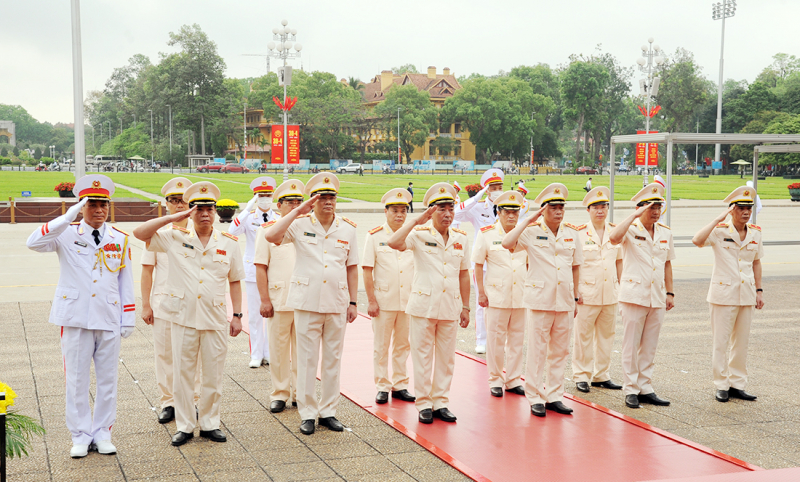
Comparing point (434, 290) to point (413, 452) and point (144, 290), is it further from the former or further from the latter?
point (144, 290)

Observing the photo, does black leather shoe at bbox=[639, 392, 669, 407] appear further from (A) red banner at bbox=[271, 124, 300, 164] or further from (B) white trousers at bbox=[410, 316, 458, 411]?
(A) red banner at bbox=[271, 124, 300, 164]

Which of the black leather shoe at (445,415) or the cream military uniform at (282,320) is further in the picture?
the cream military uniform at (282,320)

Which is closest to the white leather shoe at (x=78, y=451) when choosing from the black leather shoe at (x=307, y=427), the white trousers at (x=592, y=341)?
the black leather shoe at (x=307, y=427)

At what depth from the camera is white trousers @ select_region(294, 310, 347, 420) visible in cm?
545

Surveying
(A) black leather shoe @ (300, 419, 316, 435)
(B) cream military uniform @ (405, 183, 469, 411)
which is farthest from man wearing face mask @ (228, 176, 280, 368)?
(B) cream military uniform @ (405, 183, 469, 411)

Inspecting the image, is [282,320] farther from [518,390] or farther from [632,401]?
[632,401]

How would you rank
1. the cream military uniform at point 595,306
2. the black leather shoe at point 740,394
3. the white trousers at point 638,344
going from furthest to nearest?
the cream military uniform at point 595,306, the black leather shoe at point 740,394, the white trousers at point 638,344

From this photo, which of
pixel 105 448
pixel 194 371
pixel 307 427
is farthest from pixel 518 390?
pixel 105 448

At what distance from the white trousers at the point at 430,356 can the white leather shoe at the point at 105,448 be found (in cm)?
227

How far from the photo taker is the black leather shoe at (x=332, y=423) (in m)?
5.48

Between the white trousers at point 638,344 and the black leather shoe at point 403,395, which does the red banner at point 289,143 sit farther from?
the white trousers at point 638,344

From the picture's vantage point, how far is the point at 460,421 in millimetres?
5734

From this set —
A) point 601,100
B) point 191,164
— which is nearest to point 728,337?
point 191,164

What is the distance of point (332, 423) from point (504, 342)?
1.90 metres
